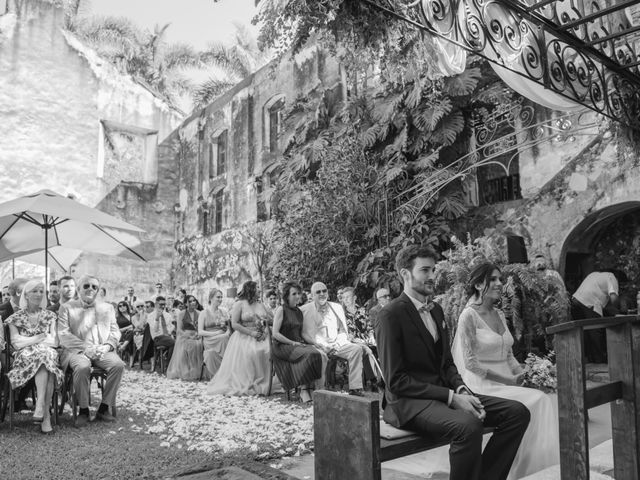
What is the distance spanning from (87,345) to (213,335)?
361 cm

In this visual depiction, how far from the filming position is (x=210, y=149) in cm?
2192

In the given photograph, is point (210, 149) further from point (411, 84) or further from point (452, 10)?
point (452, 10)

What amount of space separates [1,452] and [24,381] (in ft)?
3.10

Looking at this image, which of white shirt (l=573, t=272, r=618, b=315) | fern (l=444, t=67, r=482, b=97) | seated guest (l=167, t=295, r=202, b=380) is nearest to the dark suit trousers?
white shirt (l=573, t=272, r=618, b=315)

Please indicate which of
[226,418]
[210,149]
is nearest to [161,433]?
[226,418]

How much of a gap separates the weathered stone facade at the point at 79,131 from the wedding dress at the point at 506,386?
1904 centimetres

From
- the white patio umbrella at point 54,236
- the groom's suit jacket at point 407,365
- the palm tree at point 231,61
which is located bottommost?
the groom's suit jacket at point 407,365

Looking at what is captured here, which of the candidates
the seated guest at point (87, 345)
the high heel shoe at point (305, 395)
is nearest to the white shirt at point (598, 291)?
the high heel shoe at point (305, 395)

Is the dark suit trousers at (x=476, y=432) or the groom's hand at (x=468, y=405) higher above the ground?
the groom's hand at (x=468, y=405)

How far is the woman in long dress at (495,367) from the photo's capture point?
4.04 m

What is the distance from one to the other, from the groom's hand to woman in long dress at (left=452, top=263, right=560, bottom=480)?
1.03m

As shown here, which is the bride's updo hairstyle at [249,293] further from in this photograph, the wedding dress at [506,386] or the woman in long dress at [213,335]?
the wedding dress at [506,386]

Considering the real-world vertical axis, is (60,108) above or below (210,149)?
above

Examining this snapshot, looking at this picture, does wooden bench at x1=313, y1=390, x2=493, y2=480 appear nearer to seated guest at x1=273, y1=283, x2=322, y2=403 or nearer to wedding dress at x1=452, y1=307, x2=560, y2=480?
wedding dress at x1=452, y1=307, x2=560, y2=480
